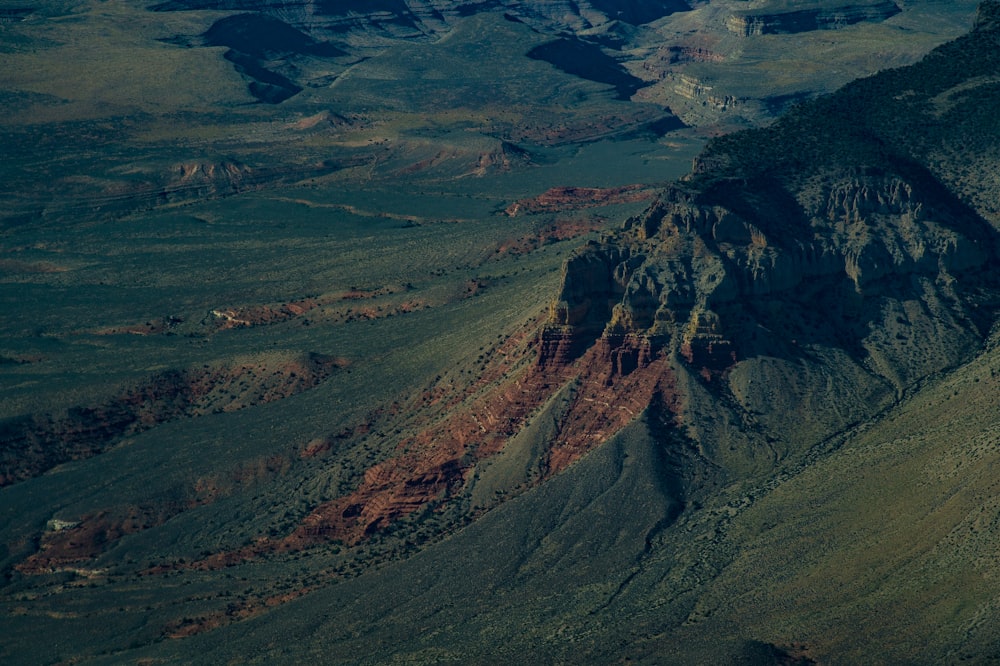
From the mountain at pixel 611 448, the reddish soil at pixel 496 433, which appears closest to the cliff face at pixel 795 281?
the mountain at pixel 611 448

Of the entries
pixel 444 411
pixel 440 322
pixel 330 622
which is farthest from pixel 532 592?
pixel 440 322

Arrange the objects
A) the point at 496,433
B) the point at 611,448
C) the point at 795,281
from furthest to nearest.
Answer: the point at 795,281 < the point at 496,433 < the point at 611,448

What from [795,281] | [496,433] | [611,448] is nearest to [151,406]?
[496,433]

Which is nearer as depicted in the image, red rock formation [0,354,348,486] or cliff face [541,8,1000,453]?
cliff face [541,8,1000,453]

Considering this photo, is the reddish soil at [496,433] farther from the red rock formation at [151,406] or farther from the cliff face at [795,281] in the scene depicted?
the red rock formation at [151,406]

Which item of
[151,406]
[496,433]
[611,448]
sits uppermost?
[611,448]

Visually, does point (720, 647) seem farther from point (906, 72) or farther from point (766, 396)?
point (906, 72)

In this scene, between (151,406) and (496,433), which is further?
(151,406)

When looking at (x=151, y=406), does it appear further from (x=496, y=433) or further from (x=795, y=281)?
(x=795, y=281)

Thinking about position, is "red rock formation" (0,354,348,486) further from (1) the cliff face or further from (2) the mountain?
(1) the cliff face

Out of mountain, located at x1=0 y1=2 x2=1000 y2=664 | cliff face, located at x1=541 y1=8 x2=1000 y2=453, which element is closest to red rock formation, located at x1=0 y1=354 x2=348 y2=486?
mountain, located at x1=0 y1=2 x2=1000 y2=664

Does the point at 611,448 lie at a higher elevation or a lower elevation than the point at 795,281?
lower
